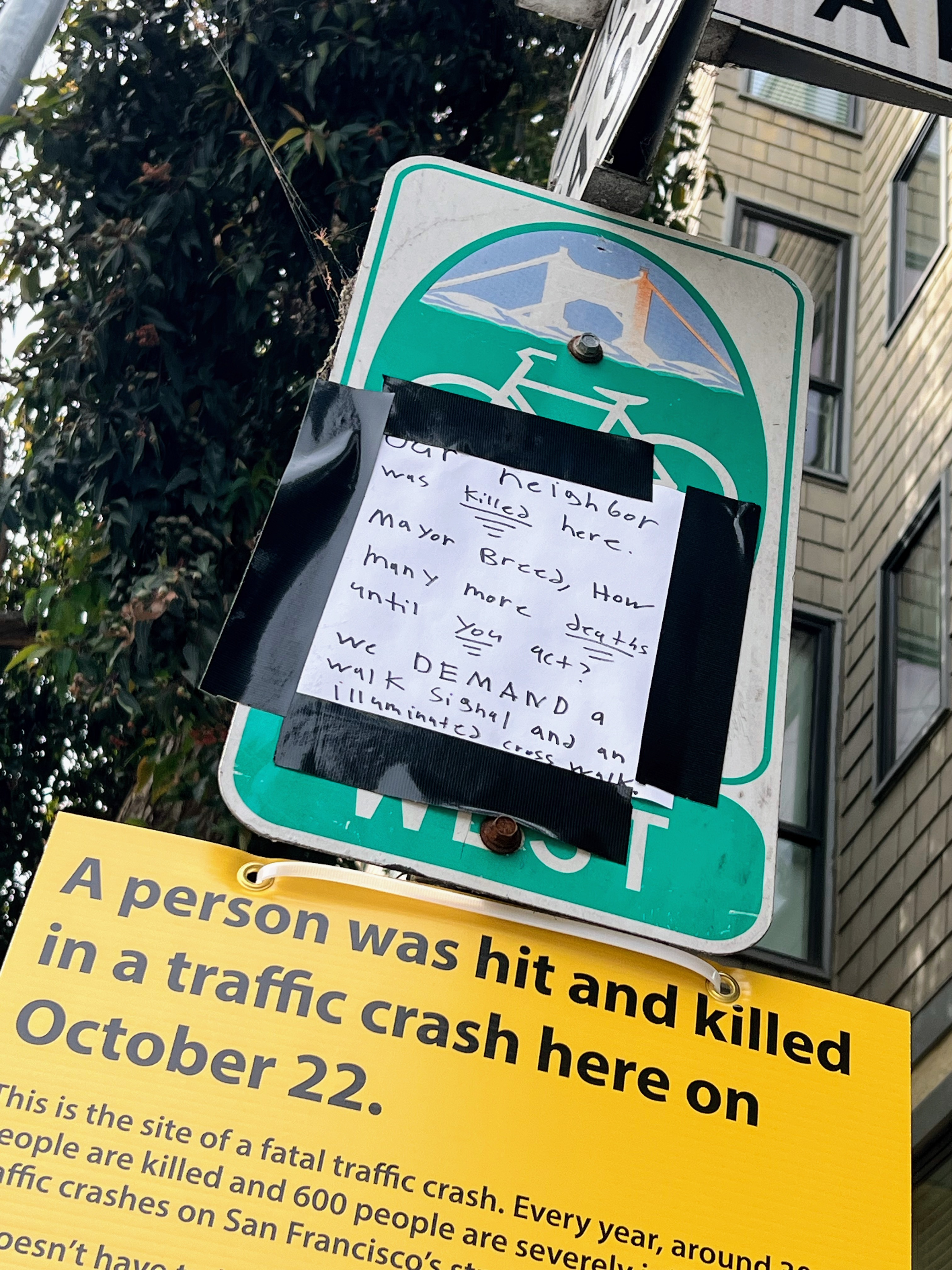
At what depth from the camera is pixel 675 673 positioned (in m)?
1.98

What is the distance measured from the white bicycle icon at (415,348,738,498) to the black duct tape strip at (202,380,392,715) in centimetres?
14

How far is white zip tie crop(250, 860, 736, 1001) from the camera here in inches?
69.1

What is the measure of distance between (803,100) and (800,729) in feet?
19.1

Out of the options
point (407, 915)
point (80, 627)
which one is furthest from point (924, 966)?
point (407, 915)

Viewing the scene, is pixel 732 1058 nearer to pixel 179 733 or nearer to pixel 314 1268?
pixel 314 1268

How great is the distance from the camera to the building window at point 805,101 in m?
10.9

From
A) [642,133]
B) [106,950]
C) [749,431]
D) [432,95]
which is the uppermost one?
[642,133]

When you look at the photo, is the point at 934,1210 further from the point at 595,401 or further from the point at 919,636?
the point at 595,401

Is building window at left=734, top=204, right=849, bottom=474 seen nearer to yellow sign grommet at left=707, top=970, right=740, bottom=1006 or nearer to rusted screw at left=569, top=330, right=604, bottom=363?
rusted screw at left=569, top=330, right=604, bottom=363

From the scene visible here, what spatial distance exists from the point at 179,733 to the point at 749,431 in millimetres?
2970

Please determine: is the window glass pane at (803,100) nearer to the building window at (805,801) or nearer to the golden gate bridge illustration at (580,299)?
the building window at (805,801)

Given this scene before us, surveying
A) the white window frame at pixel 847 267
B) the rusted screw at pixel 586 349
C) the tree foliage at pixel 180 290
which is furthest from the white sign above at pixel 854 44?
the white window frame at pixel 847 267

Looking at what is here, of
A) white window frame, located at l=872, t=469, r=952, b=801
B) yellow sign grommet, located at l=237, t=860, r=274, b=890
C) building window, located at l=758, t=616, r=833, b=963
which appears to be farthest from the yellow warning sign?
building window, located at l=758, t=616, r=833, b=963

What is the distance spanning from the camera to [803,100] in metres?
11.0
